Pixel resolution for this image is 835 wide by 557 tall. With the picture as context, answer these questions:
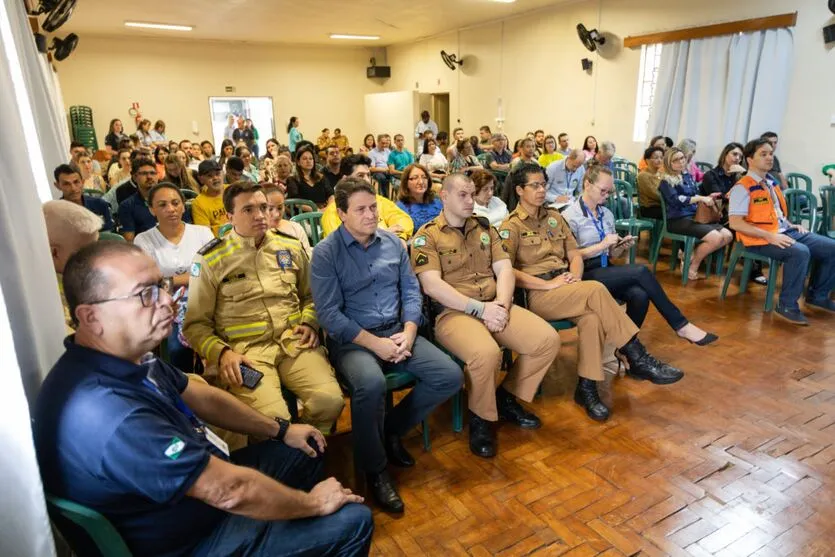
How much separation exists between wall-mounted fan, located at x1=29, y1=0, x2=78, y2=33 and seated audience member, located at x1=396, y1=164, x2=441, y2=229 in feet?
14.9

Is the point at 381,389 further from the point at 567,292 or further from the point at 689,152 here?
the point at 689,152

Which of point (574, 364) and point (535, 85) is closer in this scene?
point (574, 364)

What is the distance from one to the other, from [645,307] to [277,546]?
2420 millimetres

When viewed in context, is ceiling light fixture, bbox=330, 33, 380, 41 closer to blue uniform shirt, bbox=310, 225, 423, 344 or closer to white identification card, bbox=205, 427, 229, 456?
blue uniform shirt, bbox=310, 225, 423, 344

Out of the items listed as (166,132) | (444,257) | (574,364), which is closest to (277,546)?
(444,257)

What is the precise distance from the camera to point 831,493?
2027 millimetres

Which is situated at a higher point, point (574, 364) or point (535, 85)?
point (535, 85)

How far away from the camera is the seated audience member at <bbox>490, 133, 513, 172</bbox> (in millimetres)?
7523

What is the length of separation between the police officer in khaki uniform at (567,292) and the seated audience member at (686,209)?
2059 mm

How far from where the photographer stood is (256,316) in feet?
7.22

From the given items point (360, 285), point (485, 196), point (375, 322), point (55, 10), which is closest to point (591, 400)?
point (375, 322)

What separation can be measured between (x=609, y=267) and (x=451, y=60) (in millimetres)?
9369

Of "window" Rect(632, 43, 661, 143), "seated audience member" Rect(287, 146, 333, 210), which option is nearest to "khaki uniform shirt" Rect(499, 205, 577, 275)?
"seated audience member" Rect(287, 146, 333, 210)

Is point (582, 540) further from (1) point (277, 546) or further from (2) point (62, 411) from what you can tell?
(2) point (62, 411)
